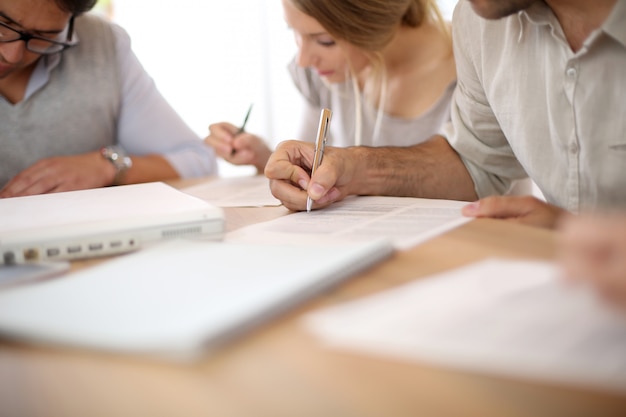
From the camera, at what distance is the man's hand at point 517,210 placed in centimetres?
100

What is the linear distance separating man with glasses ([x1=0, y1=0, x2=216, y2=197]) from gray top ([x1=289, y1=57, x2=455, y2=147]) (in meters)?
0.44

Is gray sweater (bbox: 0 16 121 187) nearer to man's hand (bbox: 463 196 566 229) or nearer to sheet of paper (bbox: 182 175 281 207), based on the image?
sheet of paper (bbox: 182 175 281 207)

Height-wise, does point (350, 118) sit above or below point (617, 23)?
below

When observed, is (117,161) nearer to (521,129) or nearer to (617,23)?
(521,129)

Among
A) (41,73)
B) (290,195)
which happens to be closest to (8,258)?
(290,195)

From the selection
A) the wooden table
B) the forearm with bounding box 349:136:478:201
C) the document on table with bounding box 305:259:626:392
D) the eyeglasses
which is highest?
the eyeglasses

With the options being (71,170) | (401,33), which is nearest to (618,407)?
(71,170)

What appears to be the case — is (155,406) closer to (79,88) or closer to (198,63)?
(79,88)

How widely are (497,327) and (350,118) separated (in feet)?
5.49

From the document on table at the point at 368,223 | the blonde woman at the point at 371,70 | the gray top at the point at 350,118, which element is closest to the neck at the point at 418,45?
the blonde woman at the point at 371,70

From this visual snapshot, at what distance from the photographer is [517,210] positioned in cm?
102

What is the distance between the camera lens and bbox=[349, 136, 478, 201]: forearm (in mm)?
1314

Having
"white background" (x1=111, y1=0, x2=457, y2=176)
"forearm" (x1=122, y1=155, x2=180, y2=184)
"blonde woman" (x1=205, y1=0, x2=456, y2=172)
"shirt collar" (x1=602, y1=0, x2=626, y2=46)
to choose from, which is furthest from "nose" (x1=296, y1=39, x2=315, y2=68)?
"white background" (x1=111, y1=0, x2=457, y2=176)

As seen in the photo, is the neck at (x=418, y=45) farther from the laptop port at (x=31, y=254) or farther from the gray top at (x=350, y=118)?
the laptop port at (x=31, y=254)
